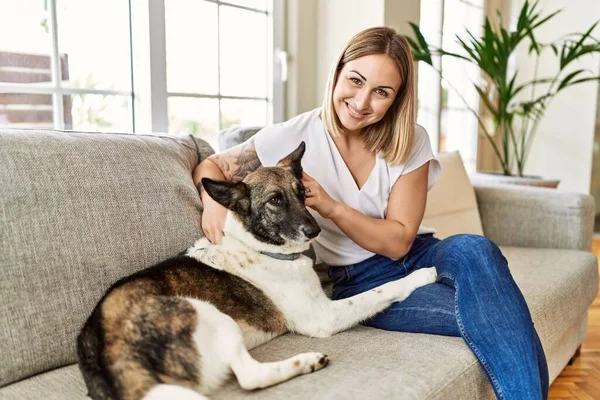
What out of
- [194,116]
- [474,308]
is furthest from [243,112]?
[474,308]

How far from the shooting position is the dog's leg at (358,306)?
1529 millimetres

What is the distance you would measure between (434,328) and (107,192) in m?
1.00

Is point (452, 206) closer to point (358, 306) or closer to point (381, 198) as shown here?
point (381, 198)

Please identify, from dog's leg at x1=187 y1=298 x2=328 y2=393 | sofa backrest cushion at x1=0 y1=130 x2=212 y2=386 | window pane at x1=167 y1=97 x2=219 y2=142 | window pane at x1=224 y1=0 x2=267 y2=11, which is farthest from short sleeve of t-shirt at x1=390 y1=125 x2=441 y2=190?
window pane at x1=224 y1=0 x2=267 y2=11

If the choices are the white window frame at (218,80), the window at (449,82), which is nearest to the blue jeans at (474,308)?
the white window frame at (218,80)

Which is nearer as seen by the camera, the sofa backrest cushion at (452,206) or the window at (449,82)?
the sofa backrest cushion at (452,206)

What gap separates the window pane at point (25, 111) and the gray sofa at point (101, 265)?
0.71m

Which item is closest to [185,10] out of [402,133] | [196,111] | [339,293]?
[196,111]

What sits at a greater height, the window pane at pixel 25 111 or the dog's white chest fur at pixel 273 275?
the window pane at pixel 25 111

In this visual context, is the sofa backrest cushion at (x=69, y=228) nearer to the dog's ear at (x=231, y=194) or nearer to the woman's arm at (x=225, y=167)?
the woman's arm at (x=225, y=167)

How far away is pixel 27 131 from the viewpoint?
4.93 feet

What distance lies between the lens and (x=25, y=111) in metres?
2.19

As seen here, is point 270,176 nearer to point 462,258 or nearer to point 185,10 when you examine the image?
point 462,258

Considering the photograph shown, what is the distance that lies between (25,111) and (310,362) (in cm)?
163
